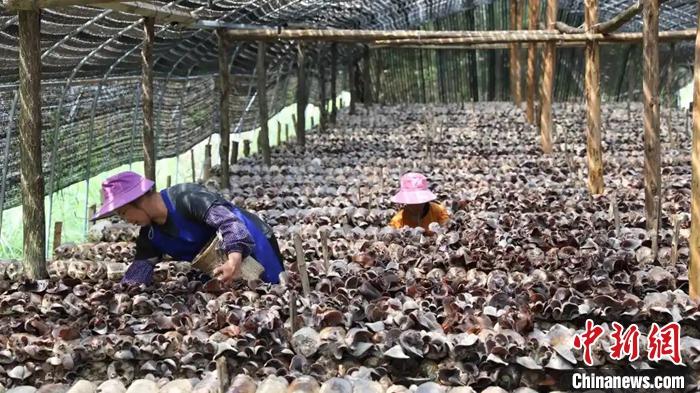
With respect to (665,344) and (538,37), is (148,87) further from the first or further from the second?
(665,344)

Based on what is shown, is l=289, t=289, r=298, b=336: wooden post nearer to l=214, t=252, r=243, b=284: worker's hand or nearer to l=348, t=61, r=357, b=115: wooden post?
l=214, t=252, r=243, b=284: worker's hand

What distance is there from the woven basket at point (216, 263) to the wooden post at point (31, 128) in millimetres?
1094

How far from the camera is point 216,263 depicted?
4949 mm

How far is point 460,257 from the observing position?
5.86 meters

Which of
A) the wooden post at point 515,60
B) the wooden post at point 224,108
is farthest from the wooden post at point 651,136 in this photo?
the wooden post at point 515,60

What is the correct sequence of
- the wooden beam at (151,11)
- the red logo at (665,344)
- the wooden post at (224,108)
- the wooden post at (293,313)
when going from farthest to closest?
1. the wooden post at (224,108)
2. the wooden beam at (151,11)
3. the wooden post at (293,313)
4. the red logo at (665,344)

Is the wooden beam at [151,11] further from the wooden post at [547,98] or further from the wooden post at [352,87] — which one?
the wooden post at [352,87]

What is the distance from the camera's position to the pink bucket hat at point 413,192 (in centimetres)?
694

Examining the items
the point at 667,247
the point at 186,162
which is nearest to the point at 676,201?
the point at 667,247

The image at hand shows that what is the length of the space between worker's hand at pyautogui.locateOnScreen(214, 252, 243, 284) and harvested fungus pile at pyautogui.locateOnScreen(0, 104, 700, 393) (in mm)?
165

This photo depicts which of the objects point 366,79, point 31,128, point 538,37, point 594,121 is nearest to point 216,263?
point 31,128

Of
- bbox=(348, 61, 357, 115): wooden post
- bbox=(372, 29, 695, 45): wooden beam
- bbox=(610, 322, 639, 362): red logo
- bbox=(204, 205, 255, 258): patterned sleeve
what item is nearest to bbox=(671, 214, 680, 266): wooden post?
bbox=(610, 322, 639, 362): red logo

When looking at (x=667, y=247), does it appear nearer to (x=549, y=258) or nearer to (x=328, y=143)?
(x=549, y=258)

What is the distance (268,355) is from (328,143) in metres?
9.92
